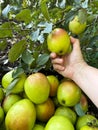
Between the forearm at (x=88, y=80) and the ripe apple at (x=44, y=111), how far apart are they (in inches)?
5.3

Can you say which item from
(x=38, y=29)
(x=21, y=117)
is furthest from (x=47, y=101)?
(x=38, y=29)

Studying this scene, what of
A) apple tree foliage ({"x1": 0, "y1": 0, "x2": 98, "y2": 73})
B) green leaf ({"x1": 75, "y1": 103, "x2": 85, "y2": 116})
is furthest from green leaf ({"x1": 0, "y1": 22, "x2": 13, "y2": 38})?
green leaf ({"x1": 75, "y1": 103, "x2": 85, "y2": 116})

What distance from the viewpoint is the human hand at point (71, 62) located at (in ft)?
3.66

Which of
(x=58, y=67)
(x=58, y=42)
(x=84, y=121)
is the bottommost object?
(x=84, y=121)

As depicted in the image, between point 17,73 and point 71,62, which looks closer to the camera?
point 17,73

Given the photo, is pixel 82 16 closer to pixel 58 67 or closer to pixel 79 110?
pixel 58 67

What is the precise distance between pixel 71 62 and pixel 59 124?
265 mm

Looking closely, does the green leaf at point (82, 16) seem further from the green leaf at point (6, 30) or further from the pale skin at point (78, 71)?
the green leaf at point (6, 30)

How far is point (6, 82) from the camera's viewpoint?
107 centimetres

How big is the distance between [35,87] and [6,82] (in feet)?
0.43

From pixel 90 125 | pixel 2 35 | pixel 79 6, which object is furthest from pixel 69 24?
pixel 90 125

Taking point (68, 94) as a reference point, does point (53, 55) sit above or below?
above

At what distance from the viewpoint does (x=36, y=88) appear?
3.25 ft

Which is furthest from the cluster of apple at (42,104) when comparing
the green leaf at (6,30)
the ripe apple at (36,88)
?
the green leaf at (6,30)
